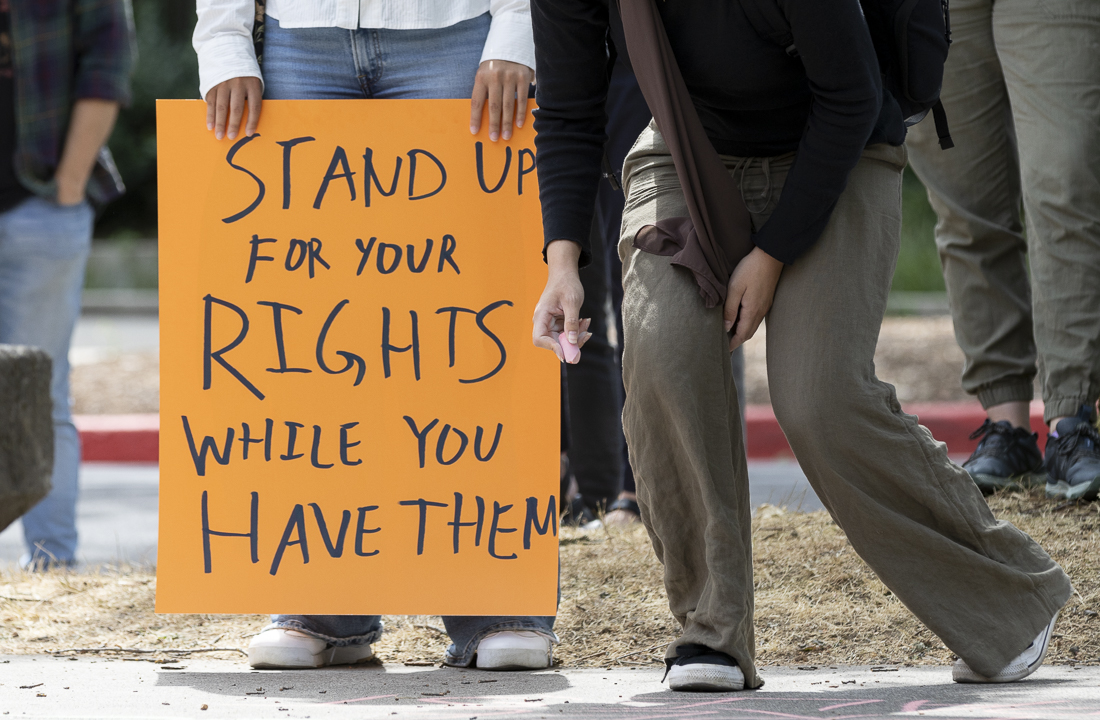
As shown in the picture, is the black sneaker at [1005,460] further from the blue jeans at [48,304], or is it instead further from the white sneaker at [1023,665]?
the blue jeans at [48,304]

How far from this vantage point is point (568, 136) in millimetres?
2359

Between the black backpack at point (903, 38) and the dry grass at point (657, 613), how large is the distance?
1.07m

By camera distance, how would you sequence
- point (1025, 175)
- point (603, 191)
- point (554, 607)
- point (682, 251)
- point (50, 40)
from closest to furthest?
point (682, 251), point (554, 607), point (1025, 175), point (603, 191), point (50, 40)

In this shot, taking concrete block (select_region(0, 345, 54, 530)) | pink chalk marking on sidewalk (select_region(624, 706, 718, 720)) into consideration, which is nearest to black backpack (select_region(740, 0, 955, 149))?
pink chalk marking on sidewalk (select_region(624, 706, 718, 720))

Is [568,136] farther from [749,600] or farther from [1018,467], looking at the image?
[1018,467]

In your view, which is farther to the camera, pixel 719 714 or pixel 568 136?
pixel 568 136

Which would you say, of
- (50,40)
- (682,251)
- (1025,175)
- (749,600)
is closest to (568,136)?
(682,251)

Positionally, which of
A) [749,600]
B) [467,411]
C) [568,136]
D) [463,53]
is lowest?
[749,600]

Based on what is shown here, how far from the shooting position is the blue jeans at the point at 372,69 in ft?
8.60

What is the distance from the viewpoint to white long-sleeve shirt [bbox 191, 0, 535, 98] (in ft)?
8.45

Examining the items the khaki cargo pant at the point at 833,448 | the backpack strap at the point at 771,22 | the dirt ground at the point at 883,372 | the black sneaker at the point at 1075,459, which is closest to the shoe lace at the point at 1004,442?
the black sneaker at the point at 1075,459

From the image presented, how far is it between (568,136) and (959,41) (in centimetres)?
148

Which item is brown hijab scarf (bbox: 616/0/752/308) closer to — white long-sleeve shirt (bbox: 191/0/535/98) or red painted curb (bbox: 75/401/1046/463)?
white long-sleeve shirt (bbox: 191/0/535/98)

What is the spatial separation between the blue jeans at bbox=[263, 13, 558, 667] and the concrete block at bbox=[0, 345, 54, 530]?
104 centimetres
